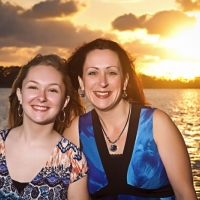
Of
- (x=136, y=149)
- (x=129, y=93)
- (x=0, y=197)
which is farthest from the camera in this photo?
(x=129, y=93)

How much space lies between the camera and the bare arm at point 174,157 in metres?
4.53

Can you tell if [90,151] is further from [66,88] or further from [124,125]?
[66,88]

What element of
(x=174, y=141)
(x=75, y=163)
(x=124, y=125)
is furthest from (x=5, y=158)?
(x=174, y=141)

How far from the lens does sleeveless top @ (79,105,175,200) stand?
460 cm

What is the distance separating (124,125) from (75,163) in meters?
0.83

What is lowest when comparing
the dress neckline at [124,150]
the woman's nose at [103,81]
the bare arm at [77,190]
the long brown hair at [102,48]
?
the bare arm at [77,190]

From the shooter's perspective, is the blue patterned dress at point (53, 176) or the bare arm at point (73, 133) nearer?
the blue patterned dress at point (53, 176)

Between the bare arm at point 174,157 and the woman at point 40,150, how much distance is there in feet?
2.69

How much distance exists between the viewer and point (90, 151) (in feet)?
15.5

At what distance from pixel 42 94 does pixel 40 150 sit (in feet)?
1.62

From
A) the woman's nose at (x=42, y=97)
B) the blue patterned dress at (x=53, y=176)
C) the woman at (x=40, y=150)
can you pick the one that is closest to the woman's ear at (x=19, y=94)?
the woman at (x=40, y=150)

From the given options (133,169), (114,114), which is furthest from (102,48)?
(133,169)

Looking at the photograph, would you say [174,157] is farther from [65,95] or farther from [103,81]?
[65,95]

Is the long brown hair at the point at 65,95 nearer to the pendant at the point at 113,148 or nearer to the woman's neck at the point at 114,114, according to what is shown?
the woman's neck at the point at 114,114
